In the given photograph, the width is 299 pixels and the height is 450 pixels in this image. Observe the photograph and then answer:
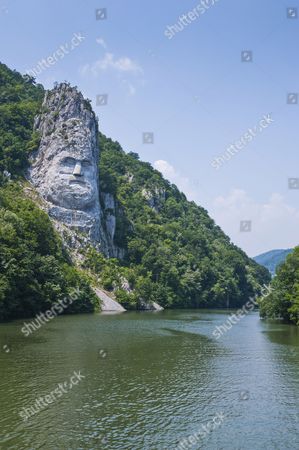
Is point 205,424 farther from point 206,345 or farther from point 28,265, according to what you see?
point 28,265

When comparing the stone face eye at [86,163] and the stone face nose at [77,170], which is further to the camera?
the stone face eye at [86,163]

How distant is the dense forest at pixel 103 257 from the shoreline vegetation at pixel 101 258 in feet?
0.55

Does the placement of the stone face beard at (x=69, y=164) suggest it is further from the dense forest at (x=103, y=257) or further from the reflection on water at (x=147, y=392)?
the reflection on water at (x=147, y=392)

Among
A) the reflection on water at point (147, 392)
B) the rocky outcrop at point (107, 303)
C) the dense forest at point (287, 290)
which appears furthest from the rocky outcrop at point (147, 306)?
the reflection on water at point (147, 392)

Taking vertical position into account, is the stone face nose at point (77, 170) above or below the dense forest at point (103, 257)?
above

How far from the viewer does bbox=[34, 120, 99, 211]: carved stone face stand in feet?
392

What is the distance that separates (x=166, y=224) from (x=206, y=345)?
138086 mm

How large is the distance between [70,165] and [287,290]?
73.5 metres

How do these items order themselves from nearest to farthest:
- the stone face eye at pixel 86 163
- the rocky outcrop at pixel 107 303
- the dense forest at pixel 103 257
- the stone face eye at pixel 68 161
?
the dense forest at pixel 103 257 → the rocky outcrop at pixel 107 303 → the stone face eye at pixel 68 161 → the stone face eye at pixel 86 163

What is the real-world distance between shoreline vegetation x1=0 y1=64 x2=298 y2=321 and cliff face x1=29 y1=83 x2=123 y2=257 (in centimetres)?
539

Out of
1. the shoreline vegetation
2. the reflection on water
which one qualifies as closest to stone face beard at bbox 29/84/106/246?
the shoreline vegetation

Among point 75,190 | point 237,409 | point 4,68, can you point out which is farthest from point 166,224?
point 237,409

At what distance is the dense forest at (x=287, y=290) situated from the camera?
69.7 metres

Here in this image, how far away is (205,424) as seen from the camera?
20.9 m
